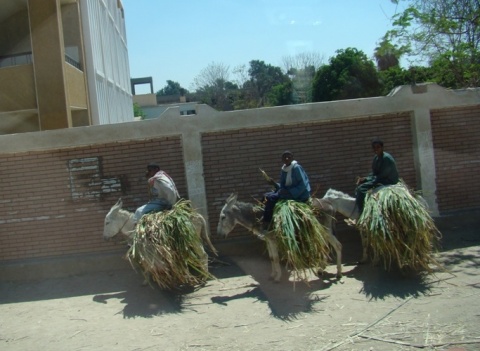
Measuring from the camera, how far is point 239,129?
30.2 ft

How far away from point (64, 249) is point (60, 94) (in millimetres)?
5977

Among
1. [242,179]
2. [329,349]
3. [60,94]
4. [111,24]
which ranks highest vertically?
[111,24]

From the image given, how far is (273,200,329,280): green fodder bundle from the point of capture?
7077 millimetres

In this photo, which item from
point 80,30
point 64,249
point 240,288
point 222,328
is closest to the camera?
point 222,328

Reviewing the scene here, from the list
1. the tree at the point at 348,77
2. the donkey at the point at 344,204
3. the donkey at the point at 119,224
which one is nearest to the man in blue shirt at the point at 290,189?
the donkey at the point at 344,204

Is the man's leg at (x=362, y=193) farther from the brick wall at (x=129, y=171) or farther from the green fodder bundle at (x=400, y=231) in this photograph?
the brick wall at (x=129, y=171)

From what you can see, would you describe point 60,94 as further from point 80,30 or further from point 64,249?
point 64,249

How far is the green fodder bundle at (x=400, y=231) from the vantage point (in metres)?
7.26

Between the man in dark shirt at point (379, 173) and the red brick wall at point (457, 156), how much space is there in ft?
7.24

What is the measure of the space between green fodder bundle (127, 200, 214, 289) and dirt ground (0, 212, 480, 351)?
0.35m

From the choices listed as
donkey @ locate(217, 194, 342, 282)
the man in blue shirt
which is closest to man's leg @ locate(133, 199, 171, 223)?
donkey @ locate(217, 194, 342, 282)

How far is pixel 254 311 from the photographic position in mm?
6672

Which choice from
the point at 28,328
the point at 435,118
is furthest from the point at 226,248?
the point at 435,118

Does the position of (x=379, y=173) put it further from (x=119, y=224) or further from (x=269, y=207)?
(x=119, y=224)
